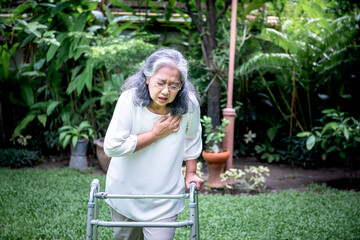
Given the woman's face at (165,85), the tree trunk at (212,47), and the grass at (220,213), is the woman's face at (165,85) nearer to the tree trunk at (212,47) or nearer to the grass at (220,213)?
the grass at (220,213)

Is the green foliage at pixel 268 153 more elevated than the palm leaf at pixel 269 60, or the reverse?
the palm leaf at pixel 269 60

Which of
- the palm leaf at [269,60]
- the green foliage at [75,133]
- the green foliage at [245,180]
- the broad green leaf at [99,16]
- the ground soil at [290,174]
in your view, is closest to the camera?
the green foliage at [245,180]

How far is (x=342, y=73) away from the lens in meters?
5.87

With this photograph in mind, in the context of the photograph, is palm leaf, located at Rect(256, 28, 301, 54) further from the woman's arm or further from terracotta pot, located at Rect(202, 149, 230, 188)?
the woman's arm

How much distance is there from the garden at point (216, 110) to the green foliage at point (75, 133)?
19mm

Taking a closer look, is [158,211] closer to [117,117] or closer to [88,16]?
[117,117]

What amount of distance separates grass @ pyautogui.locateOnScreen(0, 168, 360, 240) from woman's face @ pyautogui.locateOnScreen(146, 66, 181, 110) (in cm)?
165

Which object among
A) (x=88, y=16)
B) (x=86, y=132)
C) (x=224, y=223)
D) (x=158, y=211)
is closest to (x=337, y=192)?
(x=224, y=223)

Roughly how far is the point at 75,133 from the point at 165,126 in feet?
13.0

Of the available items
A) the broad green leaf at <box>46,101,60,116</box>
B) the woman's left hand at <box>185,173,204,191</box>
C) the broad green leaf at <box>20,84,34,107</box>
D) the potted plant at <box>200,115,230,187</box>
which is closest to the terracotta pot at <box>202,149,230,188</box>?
the potted plant at <box>200,115,230,187</box>

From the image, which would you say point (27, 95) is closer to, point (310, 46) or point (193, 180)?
point (310, 46)

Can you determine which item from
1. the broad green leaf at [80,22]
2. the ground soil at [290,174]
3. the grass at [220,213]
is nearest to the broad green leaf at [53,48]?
the broad green leaf at [80,22]

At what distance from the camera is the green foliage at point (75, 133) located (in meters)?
5.65

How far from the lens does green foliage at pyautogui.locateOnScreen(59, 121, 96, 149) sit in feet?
18.5
